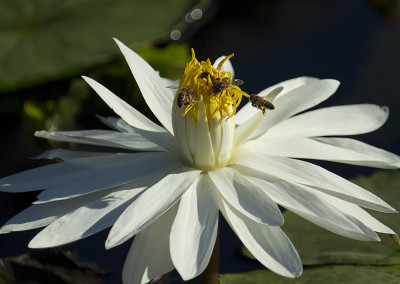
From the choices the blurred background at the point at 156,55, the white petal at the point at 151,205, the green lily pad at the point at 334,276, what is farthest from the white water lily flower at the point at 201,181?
the blurred background at the point at 156,55

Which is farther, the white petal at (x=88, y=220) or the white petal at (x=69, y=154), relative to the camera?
the white petal at (x=69, y=154)

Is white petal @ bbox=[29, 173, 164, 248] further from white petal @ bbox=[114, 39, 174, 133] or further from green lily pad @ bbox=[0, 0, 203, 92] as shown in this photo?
green lily pad @ bbox=[0, 0, 203, 92]

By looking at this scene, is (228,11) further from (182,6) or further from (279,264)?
(279,264)

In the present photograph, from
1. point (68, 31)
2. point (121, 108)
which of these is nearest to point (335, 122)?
point (121, 108)

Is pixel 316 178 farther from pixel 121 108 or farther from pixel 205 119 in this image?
pixel 121 108

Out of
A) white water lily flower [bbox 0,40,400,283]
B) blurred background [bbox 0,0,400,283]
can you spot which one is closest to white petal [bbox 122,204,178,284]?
white water lily flower [bbox 0,40,400,283]

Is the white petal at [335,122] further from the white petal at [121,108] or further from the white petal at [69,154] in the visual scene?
the white petal at [69,154]
